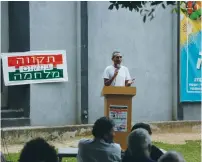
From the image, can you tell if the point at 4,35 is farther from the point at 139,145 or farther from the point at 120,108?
the point at 139,145

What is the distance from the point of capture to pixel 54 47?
1143 cm

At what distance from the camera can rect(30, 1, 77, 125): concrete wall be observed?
37.0 feet

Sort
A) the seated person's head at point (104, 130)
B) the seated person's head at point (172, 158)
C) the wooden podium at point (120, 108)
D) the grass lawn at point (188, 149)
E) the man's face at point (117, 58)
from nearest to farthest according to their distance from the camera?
the seated person's head at point (172, 158), the seated person's head at point (104, 130), the wooden podium at point (120, 108), the man's face at point (117, 58), the grass lawn at point (188, 149)

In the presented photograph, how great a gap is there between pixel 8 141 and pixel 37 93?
50.0 inches

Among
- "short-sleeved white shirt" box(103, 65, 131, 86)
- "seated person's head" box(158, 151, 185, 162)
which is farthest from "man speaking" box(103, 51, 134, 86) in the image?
"seated person's head" box(158, 151, 185, 162)

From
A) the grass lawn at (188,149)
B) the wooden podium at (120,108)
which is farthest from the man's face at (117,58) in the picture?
the grass lawn at (188,149)

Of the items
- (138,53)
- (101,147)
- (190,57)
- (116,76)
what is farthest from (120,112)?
(190,57)

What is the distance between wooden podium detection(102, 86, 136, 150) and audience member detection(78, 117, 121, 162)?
6.70ft

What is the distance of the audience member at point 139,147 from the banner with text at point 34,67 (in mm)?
6431

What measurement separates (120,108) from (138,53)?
4404mm

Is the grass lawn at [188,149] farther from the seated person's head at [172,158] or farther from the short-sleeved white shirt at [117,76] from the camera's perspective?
the seated person's head at [172,158]

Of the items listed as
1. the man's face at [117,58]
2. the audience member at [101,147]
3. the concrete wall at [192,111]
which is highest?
the man's face at [117,58]

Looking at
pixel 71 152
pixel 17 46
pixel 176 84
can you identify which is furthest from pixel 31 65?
pixel 71 152

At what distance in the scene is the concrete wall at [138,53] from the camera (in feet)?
38.7
